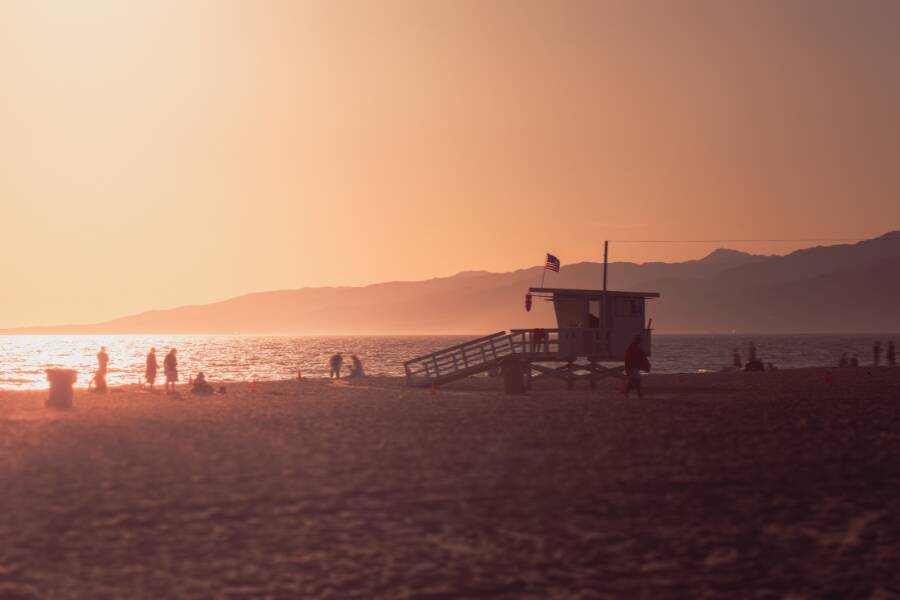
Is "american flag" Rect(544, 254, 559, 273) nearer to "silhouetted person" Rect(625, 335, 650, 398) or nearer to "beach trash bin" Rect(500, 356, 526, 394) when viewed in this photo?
"beach trash bin" Rect(500, 356, 526, 394)

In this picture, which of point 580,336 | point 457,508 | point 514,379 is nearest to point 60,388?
point 514,379

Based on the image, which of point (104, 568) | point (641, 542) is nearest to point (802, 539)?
point (641, 542)

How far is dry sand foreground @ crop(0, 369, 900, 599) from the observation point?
988cm

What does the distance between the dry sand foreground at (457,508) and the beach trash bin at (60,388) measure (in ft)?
23.8

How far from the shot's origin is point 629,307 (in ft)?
136

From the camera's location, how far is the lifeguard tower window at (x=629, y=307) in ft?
136

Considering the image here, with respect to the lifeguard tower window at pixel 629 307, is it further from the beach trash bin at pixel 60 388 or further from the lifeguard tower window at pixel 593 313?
the beach trash bin at pixel 60 388

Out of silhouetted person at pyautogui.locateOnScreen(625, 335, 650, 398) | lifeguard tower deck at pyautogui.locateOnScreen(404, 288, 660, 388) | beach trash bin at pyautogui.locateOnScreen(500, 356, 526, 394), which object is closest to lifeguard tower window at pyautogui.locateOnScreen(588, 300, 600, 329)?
lifeguard tower deck at pyautogui.locateOnScreen(404, 288, 660, 388)

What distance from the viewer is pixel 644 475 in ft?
50.7

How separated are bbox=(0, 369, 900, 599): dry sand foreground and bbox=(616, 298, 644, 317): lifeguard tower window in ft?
53.8

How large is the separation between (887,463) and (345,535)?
9804 mm

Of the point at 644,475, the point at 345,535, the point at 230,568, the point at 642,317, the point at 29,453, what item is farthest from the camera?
the point at 642,317

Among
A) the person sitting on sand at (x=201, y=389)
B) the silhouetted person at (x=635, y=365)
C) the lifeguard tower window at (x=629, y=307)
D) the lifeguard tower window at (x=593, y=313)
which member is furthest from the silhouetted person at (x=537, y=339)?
the person sitting on sand at (x=201, y=389)

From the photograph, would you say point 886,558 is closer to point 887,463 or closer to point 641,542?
point 641,542
